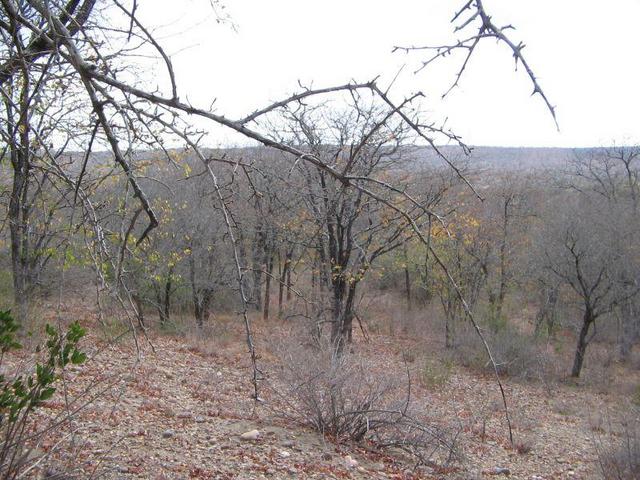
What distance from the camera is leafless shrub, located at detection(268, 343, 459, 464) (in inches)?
251

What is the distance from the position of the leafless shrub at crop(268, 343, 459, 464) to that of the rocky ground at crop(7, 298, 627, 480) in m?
0.18

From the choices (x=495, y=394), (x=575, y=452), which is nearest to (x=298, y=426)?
(x=575, y=452)

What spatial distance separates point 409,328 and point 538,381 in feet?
19.4

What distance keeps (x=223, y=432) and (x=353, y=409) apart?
4.91 feet

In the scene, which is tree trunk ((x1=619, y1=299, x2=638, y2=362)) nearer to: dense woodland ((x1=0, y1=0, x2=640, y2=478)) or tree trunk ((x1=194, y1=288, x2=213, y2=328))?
dense woodland ((x1=0, y1=0, x2=640, y2=478))

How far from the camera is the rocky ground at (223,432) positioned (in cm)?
455

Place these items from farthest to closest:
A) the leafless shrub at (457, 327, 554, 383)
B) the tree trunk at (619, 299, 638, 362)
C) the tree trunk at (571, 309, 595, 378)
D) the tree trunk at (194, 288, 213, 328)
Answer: the tree trunk at (619, 299, 638, 362), the tree trunk at (571, 309, 595, 378), the leafless shrub at (457, 327, 554, 383), the tree trunk at (194, 288, 213, 328)

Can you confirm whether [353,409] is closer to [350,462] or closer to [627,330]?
[350,462]

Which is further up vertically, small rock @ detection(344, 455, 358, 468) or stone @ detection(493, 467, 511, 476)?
small rock @ detection(344, 455, 358, 468)

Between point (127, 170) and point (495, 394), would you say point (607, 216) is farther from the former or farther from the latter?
point (127, 170)

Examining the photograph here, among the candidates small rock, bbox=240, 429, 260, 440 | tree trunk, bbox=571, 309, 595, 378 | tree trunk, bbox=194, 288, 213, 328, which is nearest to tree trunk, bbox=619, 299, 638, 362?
tree trunk, bbox=571, 309, 595, 378

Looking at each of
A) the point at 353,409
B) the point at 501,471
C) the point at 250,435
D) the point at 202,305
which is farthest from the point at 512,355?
the point at 250,435

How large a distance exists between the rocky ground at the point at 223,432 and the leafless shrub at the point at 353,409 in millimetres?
176

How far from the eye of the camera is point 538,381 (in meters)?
15.9
